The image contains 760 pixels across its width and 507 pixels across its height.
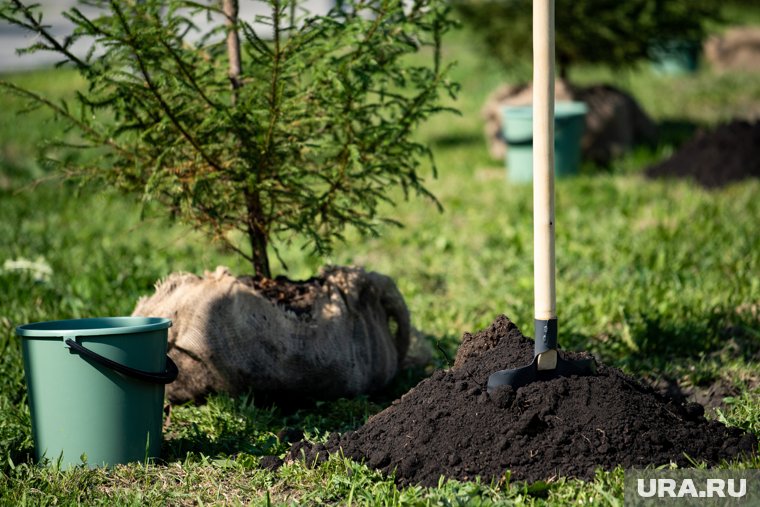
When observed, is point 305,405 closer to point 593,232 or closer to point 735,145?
point 593,232

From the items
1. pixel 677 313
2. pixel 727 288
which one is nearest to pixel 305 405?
pixel 677 313

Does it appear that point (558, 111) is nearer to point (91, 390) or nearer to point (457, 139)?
point (457, 139)

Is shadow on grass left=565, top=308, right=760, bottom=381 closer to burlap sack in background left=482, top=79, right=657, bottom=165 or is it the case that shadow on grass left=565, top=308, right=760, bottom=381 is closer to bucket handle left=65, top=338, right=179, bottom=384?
bucket handle left=65, top=338, right=179, bottom=384

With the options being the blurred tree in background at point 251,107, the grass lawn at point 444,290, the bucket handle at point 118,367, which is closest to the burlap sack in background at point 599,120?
the grass lawn at point 444,290

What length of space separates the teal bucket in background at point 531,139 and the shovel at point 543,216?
5538 millimetres

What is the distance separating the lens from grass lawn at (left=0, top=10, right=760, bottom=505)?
283 centimetres

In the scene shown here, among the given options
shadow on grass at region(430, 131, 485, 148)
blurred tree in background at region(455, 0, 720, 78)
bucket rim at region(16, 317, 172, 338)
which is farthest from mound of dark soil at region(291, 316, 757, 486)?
shadow on grass at region(430, 131, 485, 148)

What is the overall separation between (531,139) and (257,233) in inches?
199

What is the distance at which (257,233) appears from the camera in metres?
3.91

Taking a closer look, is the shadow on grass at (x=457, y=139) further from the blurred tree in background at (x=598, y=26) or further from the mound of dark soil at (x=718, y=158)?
the mound of dark soil at (x=718, y=158)

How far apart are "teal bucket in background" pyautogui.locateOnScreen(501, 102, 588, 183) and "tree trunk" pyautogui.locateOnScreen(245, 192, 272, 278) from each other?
4914mm

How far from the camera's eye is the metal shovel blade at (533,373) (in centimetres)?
294

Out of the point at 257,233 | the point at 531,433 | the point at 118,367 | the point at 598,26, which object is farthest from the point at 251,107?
the point at 598,26

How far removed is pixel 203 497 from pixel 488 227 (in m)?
4.40
